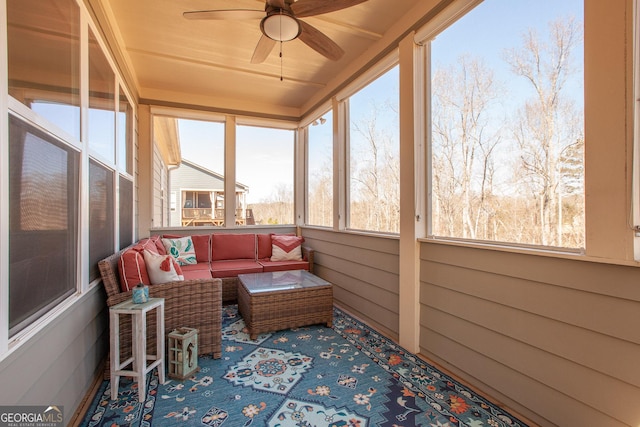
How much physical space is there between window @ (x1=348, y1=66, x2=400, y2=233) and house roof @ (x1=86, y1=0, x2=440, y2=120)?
1.15 ft

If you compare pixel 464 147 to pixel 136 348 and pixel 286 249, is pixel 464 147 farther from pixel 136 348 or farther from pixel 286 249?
pixel 286 249

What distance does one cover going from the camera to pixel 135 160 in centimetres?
403

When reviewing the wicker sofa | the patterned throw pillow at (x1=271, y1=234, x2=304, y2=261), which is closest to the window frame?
the wicker sofa

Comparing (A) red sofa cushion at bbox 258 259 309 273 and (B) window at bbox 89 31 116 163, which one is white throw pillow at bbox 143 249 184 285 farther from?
(A) red sofa cushion at bbox 258 259 309 273

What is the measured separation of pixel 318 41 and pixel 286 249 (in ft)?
9.53

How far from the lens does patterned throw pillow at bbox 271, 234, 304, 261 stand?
4.50 meters

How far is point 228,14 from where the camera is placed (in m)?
2.11

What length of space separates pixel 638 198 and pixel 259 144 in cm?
Result: 480

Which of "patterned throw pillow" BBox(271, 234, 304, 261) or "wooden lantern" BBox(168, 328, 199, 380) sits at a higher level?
"patterned throw pillow" BBox(271, 234, 304, 261)

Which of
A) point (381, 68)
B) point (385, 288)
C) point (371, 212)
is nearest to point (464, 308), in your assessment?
point (385, 288)

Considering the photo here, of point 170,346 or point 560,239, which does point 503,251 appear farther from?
point 170,346

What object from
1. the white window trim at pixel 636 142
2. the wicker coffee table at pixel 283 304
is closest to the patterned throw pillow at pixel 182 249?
the wicker coffee table at pixel 283 304

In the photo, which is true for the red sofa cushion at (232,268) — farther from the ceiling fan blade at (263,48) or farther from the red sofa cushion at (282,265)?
the ceiling fan blade at (263,48)

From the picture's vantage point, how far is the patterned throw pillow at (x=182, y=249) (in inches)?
162
